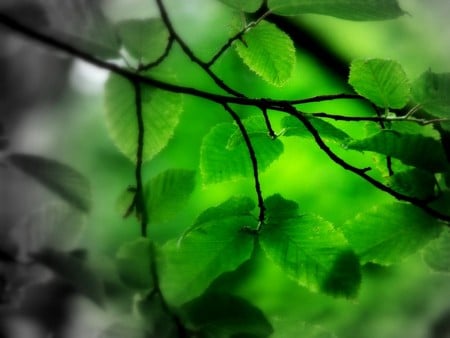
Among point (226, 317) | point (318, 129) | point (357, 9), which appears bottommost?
point (226, 317)

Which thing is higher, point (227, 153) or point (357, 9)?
point (357, 9)

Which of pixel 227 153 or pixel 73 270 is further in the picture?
pixel 227 153

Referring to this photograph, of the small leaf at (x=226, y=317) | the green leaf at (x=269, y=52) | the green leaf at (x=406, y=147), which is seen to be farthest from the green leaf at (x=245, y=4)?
the small leaf at (x=226, y=317)

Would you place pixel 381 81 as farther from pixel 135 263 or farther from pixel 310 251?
pixel 135 263

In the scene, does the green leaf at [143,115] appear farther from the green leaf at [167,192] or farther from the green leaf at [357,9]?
the green leaf at [357,9]

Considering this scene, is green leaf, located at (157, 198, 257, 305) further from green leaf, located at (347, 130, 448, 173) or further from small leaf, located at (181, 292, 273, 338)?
green leaf, located at (347, 130, 448, 173)

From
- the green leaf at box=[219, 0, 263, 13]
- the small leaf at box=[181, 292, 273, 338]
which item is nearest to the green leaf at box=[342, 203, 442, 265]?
the small leaf at box=[181, 292, 273, 338]

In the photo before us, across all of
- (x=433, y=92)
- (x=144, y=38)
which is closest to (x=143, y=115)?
(x=144, y=38)
